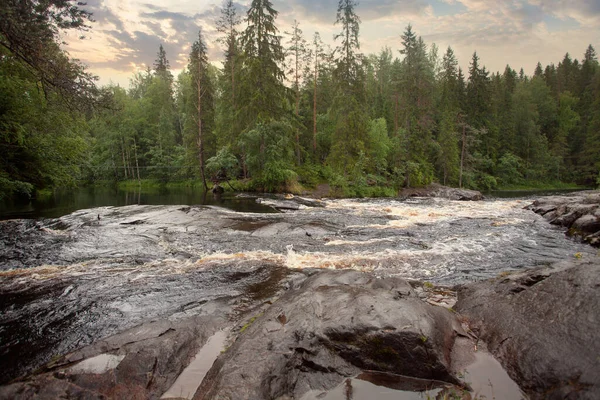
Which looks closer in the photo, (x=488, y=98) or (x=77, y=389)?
(x=77, y=389)

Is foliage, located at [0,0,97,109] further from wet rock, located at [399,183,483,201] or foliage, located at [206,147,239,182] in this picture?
wet rock, located at [399,183,483,201]

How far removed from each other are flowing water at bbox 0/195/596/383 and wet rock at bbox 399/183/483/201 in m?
13.1

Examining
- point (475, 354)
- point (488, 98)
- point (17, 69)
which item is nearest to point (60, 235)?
point (17, 69)

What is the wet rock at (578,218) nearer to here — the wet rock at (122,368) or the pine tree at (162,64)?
the wet rock at (122,368)

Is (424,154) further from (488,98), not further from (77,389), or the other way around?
(77,389)

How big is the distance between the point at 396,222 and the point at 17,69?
17135mm

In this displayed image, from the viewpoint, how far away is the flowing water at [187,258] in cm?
529

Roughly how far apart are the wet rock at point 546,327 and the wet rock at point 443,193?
25047mm

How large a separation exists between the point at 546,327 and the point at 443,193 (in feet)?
94.8

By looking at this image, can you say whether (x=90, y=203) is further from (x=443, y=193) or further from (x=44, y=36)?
(x=443, y=193)

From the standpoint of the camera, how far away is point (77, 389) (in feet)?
10.8

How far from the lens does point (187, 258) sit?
884 centimetres

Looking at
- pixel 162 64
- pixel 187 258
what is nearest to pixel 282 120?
pixel 187 258

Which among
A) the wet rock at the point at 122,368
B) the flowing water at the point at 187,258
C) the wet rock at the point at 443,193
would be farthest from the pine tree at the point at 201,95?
the wet rock at the point at 122,368
